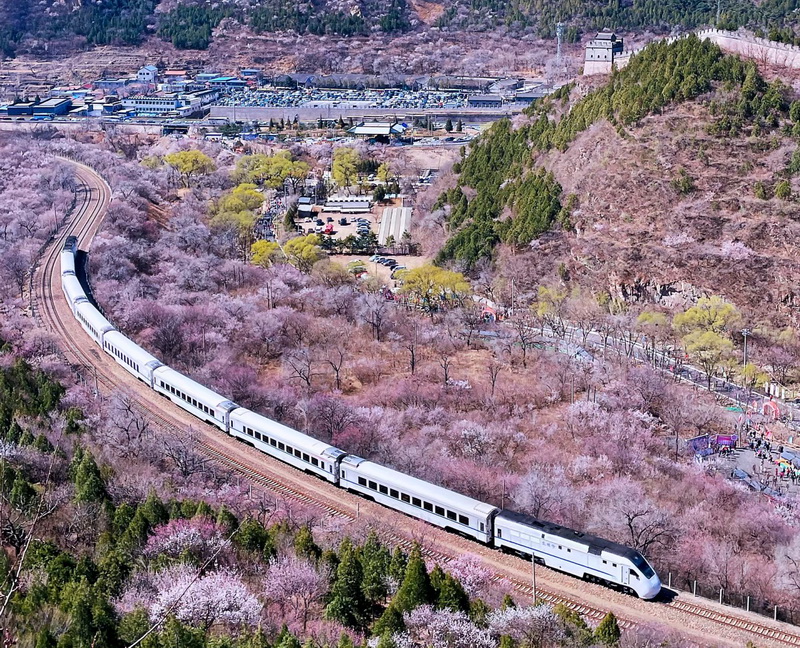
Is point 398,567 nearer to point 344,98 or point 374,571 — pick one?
point 374,571

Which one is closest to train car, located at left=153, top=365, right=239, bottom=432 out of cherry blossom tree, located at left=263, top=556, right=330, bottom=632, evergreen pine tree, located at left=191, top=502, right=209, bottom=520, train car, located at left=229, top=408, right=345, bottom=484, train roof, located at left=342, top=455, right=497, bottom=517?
train car, located at left=229, top=408, right=345, bottom=484

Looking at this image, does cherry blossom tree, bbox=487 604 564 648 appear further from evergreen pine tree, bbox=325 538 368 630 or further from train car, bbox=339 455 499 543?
train car, bbox=339 455 499 543

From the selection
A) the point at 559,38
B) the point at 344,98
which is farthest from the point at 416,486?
the point at 559,38

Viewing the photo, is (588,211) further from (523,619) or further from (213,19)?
(213,19)

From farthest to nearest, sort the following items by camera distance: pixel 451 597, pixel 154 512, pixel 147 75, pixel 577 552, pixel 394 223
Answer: pixel 147 75, pixel 394 223, pixel 154 512, pixel 577 552, pixel 451 597

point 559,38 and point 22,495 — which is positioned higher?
point 22,495

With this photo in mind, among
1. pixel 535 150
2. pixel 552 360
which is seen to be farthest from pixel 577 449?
pixel 535 150
